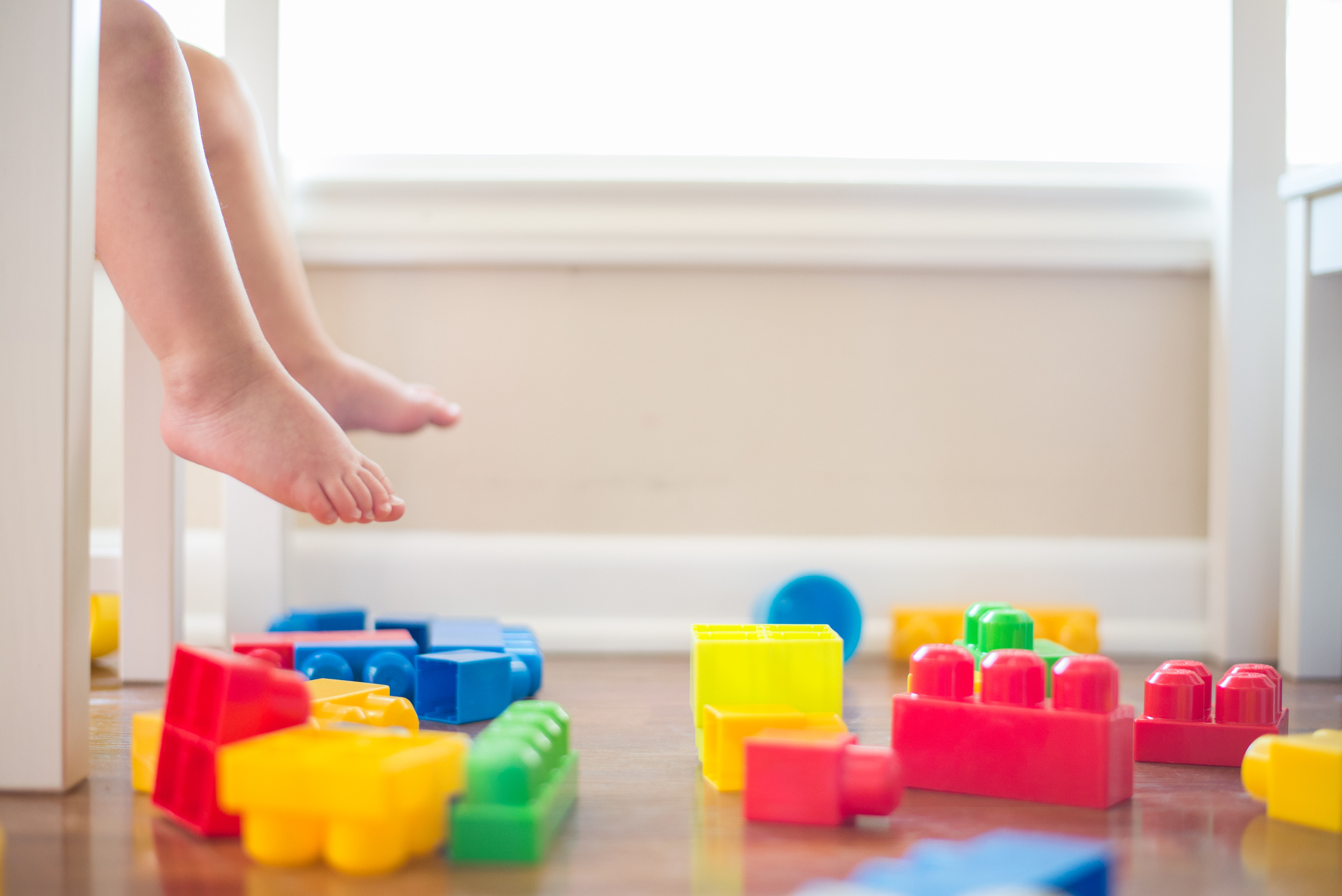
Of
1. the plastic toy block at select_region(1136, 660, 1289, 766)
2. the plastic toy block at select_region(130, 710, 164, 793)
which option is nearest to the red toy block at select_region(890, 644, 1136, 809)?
the plastic toy block at select_region(1136, 660, 1289, 766)

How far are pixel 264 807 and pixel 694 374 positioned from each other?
894mm

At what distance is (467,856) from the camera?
0.59 meters

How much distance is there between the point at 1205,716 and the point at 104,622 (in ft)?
3.48

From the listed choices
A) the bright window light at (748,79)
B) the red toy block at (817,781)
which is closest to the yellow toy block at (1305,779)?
the red toy block at (817,781)

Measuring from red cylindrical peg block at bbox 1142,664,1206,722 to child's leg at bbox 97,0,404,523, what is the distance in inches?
24.6

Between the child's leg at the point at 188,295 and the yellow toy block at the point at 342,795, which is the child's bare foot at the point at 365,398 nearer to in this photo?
the child's leg at the point at 188,295

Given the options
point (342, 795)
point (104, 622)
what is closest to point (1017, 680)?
point (342, 795)

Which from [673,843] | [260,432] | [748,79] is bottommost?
[673,843]

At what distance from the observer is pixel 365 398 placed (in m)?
1.17

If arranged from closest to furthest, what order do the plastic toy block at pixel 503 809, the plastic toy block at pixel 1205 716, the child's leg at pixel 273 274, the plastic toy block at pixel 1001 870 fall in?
the plastic toy block at pixel 1001 870
the plastic toy block at pixel 503 809
the plastic toy block at pixel 1205 716
the child's leg at pixel 273 274

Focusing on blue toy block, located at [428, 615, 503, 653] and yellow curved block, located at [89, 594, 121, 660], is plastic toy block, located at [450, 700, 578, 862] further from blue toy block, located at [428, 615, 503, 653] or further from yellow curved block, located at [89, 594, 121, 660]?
yellow curved block, located at [89, 594, 121, 660]

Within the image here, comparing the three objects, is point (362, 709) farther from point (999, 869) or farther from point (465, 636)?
point (999, 869)

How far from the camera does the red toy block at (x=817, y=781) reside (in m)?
0.65

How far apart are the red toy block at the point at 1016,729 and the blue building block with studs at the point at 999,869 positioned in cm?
19
